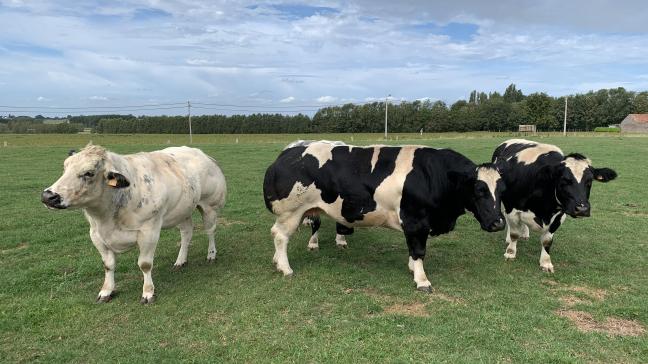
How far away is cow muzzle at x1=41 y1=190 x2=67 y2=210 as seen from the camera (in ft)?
15.9

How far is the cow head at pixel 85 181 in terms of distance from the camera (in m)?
4.93

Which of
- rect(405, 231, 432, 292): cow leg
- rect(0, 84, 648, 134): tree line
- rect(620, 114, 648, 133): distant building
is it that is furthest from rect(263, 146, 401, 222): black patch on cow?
rect(620, 114, 648, 133): distant building

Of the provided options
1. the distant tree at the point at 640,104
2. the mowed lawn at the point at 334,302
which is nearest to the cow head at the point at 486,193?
the mowed lawn at the point at 334,302

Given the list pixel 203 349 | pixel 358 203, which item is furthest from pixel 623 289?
pixel 203 349

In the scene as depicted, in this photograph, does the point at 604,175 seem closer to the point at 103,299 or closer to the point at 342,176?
the point at 342,176

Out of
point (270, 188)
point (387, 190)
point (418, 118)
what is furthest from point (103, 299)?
point (418, 118)

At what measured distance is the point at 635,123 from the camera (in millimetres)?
92438

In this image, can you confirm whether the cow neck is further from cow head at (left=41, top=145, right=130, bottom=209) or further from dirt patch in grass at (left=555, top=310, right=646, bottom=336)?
dirt patch in grass at (left=555, top=310, right=646, bottom=336)

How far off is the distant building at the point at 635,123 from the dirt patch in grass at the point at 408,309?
103 metres

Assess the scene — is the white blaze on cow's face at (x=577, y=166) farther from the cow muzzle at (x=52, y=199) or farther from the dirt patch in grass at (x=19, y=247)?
the dirt patch in grass at (x=19, y=247)

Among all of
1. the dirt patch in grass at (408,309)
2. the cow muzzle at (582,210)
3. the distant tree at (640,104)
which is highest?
the distant tree at (640,104)

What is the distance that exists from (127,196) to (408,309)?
3683 millimetres

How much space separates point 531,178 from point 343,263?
10.7 ft

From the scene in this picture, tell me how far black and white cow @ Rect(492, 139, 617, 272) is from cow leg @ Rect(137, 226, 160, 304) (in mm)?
5213
